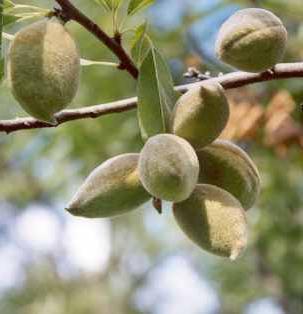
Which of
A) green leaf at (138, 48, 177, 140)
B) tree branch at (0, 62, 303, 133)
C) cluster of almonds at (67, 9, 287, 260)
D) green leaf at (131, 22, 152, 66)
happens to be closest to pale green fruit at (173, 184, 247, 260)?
cluster of almonds at (67, 9, 287, 260)

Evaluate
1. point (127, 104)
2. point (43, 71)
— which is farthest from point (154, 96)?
point (43, 71)

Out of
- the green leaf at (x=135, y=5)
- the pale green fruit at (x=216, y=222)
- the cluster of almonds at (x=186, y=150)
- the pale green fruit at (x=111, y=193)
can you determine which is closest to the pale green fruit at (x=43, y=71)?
the cluster of almonds at (x=186, y=150)

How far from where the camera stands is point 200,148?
1163 millimetres

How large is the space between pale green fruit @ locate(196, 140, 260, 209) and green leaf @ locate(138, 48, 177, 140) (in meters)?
0.07

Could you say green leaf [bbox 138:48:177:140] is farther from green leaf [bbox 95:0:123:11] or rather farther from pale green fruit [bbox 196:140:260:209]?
green leaf [bbox 95:0:123:11]

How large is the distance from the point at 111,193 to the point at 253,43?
0.30 m

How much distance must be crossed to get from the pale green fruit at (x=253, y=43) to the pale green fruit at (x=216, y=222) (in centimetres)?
20

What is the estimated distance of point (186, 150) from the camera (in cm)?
106

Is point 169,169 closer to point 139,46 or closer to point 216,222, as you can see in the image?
point 216,222

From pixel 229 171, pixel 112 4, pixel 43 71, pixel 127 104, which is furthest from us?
pixel 112 4

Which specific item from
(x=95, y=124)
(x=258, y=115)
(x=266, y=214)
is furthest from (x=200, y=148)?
(x=266, y=214)

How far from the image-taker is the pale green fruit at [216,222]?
3.55 feet

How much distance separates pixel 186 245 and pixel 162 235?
1.03 meters

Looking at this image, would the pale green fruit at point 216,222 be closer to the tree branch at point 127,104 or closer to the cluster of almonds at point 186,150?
the cluster of almonds at point 186,150
